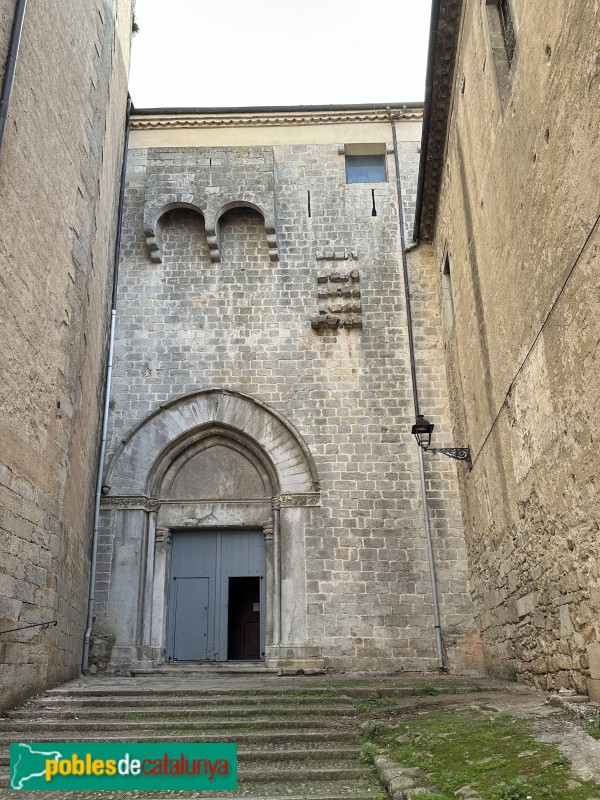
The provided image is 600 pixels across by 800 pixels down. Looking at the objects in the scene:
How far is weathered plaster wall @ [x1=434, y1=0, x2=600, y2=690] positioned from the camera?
4.88 m

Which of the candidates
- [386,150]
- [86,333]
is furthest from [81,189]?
[386,150]

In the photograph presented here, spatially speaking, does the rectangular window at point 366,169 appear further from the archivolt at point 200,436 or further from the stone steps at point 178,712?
the stone steps at point 178,712

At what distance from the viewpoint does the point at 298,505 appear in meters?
10.5

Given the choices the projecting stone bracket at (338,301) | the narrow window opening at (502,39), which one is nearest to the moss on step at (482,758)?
the narrow window opening at (502,39)

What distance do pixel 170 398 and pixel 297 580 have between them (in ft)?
11.5

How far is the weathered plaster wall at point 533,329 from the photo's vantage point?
4.88 meters

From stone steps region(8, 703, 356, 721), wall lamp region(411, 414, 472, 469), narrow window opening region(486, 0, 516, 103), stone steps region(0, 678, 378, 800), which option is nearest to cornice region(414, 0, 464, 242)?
narrow window opening region(486, 0, 516, 103)

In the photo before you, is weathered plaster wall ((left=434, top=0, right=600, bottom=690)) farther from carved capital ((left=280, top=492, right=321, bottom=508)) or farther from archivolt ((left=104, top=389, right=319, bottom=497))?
archivolt ((left=104, top=389, right=319, bottom=497))

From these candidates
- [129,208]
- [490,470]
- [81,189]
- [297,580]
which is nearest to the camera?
[490,470]

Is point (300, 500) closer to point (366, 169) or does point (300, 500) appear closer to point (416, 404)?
point (416, 404)

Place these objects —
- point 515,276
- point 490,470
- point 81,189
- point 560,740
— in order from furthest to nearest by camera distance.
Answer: point 81,189, point 490,470, point 515,276, point 560,740

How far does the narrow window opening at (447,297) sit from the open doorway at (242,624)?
18.5 feet

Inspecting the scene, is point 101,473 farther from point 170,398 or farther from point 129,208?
point 129,208

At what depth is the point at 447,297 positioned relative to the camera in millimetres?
10914
